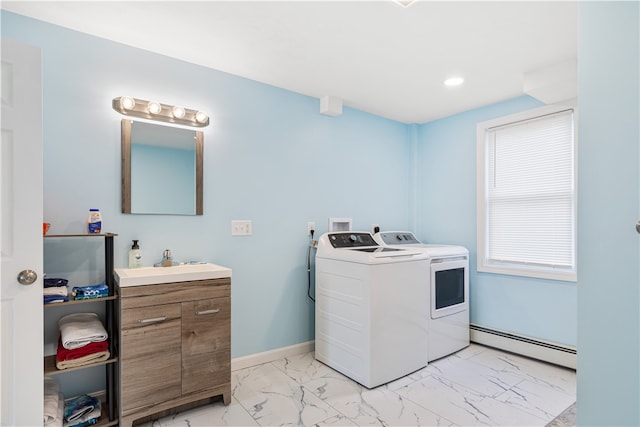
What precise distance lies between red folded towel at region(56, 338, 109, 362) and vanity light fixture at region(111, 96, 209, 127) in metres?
1.42

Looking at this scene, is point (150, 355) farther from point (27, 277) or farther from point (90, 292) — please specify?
point (27, 277)

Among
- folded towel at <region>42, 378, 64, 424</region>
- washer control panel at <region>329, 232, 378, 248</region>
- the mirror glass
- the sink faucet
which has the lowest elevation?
folded towel at <region>42, 378, 64, 424</region>

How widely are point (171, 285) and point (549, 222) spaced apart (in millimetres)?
3042

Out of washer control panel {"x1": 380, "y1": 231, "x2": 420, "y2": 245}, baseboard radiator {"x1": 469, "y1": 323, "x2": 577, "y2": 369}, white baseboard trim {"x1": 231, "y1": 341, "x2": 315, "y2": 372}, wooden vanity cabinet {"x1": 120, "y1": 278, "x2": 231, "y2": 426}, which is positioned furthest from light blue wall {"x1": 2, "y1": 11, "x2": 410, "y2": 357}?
baseboard radiator {"x1": 469, "y1": 323, "x2": 577, "y2": 369}

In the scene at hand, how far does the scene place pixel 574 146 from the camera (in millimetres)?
2738

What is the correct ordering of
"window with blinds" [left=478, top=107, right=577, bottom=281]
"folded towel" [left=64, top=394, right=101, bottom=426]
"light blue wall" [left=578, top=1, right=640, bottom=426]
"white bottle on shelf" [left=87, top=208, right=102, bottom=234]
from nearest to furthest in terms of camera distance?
"light blue wall" [left=578, top=1, right=640, bottom=426], "folded towel" [left=64, top=394, right=101, bottom=426], "white bottle on shelf" [left=87, top=208, right=102, bottom=234], "window with blinds" [left=478, top=107, right=577, bottom=281]

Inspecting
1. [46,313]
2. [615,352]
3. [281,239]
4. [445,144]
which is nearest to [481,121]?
[445,144]

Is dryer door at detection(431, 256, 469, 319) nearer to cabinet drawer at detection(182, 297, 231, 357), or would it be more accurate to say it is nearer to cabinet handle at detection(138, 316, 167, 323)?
cabinet drawer at detection(182, 297, 231, 357)

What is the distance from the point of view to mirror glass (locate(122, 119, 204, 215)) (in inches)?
88.4

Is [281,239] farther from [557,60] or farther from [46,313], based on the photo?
[557,60]

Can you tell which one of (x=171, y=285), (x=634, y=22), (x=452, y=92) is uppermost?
(x=452, y=92)

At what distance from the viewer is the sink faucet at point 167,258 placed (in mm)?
2293

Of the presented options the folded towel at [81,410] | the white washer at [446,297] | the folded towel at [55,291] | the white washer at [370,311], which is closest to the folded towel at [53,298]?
the folded towel at [55,291]

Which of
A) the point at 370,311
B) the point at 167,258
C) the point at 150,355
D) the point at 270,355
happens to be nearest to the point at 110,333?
the point at 150,355
